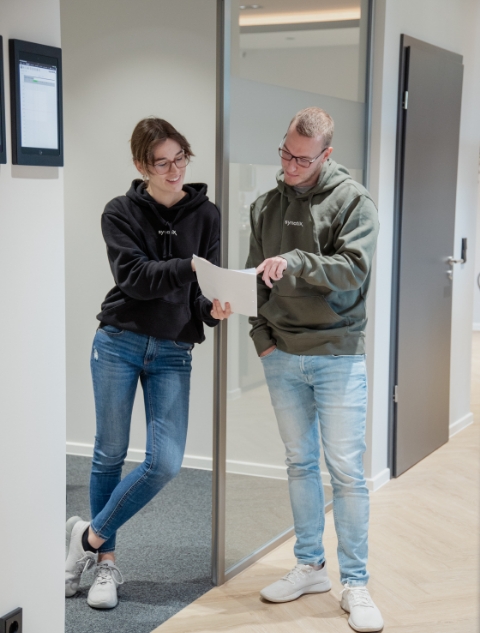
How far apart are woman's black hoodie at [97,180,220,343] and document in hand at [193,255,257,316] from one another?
8 centimetres

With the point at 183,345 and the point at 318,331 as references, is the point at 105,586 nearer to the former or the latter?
the point at 183,345

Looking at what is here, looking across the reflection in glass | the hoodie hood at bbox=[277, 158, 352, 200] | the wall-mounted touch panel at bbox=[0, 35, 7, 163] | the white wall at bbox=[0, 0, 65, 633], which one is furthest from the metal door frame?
the wall-mounted touch panel at bbox=[0, 35, 7, 163]

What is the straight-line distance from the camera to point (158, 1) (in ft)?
12.4

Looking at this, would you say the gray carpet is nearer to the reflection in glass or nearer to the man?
the reflection in glass

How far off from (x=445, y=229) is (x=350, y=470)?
87.5 inches

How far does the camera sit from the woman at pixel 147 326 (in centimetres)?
246

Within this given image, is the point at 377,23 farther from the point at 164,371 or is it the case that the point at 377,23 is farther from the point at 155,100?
the point at 164,371

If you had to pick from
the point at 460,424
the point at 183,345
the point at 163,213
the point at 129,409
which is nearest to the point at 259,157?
the point at 163,213

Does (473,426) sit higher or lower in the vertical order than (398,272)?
lower

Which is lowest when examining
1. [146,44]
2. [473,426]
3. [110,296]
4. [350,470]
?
[473,426]

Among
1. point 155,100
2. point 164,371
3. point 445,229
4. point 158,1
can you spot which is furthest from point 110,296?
point 445,229

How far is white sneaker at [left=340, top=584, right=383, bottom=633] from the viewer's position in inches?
100

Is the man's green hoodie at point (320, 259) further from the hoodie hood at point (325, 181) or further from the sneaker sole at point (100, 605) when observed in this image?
the sneaker sole at point (100, 605)

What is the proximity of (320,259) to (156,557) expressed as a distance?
138 centimetres
